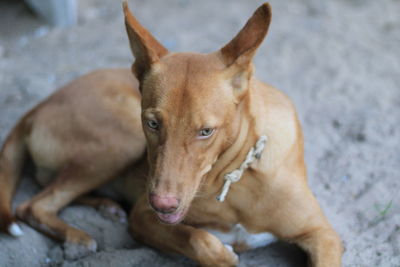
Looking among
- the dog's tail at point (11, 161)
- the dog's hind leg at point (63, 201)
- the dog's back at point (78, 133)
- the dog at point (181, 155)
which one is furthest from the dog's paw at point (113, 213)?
the dog's tail at point (11, 161)

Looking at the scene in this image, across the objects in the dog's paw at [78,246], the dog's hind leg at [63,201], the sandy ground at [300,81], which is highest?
the dog's hind leg at [63,201]

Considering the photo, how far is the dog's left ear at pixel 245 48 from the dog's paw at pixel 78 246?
1.45 meters

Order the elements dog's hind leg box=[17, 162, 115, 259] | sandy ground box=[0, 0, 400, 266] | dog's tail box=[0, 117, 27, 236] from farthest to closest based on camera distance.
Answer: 1. dog's tail box=[0, 117, 27, 236]
2. dog's hind leg box=[17, 162, 115, 259]
3. sandy ground box=[0, 0, 400, 266]

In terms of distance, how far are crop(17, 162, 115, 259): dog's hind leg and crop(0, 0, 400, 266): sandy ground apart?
9 centimetres

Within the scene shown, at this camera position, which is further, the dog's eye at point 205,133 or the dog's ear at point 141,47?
the dog's ear at point 141,47

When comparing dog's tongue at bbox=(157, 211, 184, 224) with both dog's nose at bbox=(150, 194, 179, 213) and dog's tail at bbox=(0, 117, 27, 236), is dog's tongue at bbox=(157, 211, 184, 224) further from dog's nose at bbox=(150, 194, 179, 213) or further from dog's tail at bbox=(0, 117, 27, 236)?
dog's tail at bbox=(0, 117, 27, 236)

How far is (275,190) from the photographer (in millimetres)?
3041

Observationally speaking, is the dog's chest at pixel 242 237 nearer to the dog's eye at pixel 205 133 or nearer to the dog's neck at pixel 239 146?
the dog's neck at pixel 239 146

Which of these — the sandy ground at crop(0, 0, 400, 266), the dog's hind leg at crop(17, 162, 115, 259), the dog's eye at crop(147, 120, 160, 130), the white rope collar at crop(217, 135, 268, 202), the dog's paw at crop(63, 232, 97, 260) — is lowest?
the sandy ground at crop(0, 0, 400, 266)

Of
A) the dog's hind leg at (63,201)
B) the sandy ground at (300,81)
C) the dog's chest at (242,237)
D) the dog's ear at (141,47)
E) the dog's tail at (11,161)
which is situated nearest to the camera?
the dog's ear at (141,47)

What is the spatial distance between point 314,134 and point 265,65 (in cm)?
112

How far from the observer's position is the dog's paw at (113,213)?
377 centimetres

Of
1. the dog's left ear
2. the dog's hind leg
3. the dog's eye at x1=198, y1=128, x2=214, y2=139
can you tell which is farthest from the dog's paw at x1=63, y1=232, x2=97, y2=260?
the dog's left ear

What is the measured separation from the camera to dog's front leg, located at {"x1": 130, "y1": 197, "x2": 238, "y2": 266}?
296cm
